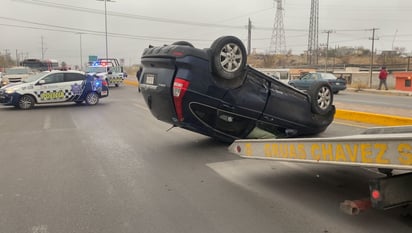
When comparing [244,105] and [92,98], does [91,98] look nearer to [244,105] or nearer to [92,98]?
[92,98]

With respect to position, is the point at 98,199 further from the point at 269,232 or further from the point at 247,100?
the point at 247,100

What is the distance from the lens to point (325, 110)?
8438 mm

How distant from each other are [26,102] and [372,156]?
52.4 ft

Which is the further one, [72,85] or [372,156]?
[72,85]

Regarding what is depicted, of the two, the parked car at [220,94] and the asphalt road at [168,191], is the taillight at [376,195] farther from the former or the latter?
the parked car at [220,94]

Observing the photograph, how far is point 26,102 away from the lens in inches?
663

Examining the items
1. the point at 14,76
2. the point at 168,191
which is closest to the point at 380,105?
the point at 168,191

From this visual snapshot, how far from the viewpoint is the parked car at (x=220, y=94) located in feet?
22.8

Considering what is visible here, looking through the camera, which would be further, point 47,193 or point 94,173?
point 94,173

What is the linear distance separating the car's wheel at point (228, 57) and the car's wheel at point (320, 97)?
1.90m

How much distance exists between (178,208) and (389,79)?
44.6 m

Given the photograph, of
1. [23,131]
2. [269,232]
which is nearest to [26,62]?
[23,131]

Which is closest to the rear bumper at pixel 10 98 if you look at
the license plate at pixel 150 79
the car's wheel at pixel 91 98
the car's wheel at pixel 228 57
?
the car's wheel at pixel 91 98

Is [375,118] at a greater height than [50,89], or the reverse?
[50,89]
